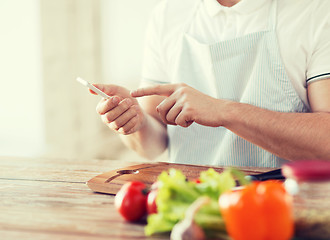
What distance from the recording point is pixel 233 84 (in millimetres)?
1649

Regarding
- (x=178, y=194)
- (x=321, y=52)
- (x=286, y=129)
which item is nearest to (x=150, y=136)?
(x=286, y=129)

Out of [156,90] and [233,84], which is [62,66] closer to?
[233,84]

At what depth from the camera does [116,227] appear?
92cm

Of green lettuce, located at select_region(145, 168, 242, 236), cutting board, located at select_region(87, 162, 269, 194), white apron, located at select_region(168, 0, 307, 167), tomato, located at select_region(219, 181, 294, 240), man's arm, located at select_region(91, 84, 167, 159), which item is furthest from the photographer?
white apron, located at select_region(168, 0, 307, 167)

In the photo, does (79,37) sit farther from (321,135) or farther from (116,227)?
(116,227)

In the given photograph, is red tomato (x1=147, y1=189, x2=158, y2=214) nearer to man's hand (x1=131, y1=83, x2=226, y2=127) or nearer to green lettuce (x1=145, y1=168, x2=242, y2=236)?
green lettuce (x1=145, y1=168, x2=242, y2=236)

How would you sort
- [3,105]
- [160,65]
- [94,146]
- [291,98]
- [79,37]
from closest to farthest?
1. [291,98]
2. [160,65]
3. [3,105]
4. [79,37]
5. [94,146]

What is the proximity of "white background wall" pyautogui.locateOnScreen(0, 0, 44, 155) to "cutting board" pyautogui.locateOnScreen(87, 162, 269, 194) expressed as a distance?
185cm

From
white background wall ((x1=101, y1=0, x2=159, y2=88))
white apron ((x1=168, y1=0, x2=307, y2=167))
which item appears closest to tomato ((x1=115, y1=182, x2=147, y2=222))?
white apron ((x1=168, y1=0, x2=307, y2=167))

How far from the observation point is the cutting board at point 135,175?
121 centimetres

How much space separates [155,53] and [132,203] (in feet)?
3.26

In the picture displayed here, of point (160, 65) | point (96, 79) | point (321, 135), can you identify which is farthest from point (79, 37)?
point (321, 135)

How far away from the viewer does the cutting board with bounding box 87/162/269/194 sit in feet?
3.96

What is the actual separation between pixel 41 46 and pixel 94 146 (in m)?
1.28
